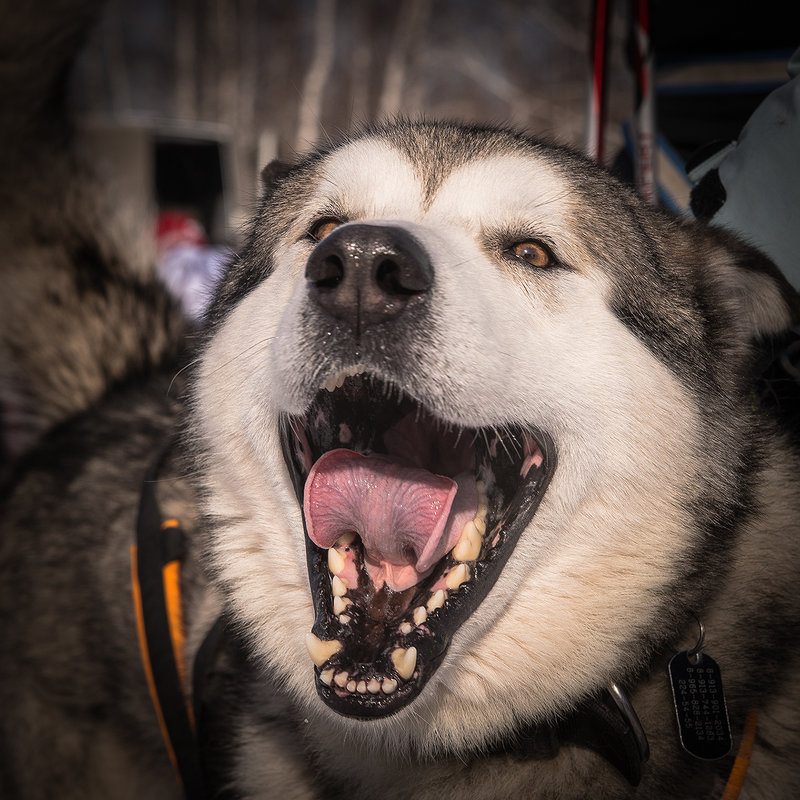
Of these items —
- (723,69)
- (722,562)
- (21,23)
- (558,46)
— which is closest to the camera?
(722,562)

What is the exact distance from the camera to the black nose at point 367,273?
1229 millimetres

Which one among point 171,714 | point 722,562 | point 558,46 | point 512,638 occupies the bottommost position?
point 171,714

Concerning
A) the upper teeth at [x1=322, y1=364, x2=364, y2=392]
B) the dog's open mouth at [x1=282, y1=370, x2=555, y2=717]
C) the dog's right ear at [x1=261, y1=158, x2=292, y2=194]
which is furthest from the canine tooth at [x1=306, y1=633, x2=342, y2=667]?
the dog's right ear at [x1=261, y1=158, x2=292, y2=194]

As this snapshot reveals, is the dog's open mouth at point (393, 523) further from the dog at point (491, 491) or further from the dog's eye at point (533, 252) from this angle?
the dog's eye at point (533, 252)

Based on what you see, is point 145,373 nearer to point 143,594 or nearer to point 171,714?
point 143,594

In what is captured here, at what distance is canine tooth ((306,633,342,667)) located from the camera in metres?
1.29

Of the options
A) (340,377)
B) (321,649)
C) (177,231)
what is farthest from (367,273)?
(177,231)

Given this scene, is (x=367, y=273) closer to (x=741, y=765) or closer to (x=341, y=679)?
(x=341, y=679)

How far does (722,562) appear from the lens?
149cm

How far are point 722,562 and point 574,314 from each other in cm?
62

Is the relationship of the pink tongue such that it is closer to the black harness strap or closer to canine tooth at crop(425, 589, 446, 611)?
canine tooth at crop(425, 589, 446, 611)

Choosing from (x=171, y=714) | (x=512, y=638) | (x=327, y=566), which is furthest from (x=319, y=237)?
(x=171, y=714)

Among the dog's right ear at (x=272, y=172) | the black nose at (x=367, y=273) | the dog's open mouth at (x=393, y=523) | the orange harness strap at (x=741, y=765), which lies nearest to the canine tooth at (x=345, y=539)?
the dog's open mouth at (x=393, y=523)

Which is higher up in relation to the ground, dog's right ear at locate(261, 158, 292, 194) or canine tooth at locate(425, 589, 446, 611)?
dog's right ear at locate(261, 158, 292, 194)
